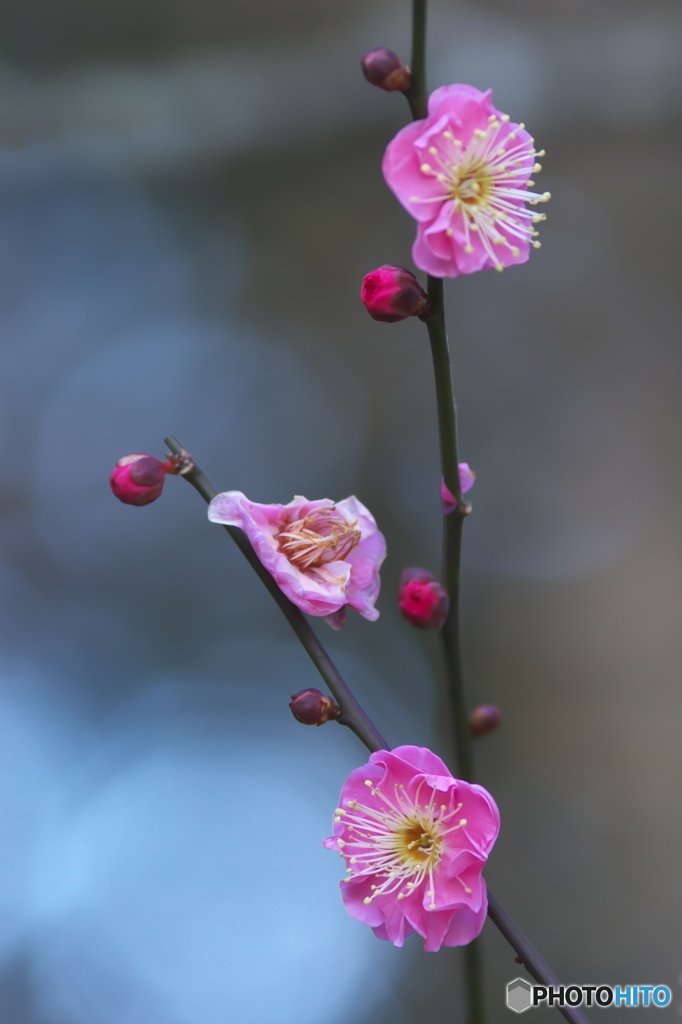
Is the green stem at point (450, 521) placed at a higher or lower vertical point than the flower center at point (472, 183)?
lower

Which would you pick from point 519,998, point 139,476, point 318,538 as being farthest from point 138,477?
point 519,998

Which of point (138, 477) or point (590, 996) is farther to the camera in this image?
point (590, 996)

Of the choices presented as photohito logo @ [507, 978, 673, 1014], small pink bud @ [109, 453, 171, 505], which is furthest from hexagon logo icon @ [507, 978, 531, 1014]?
small pink bud @ [109, 453, 171, 505]

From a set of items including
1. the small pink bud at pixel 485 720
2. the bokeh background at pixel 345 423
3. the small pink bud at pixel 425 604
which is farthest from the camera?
the bokeh background at pixel 345 423

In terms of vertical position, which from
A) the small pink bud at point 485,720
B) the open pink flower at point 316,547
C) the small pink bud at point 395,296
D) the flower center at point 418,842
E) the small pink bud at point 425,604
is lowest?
the small pink bud at point 485,720

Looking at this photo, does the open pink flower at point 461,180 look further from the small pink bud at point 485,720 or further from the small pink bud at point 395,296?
the small pink bud at point 485,720

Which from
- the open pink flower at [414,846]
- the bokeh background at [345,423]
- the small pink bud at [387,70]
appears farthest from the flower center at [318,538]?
the bokeh background at [345,423]

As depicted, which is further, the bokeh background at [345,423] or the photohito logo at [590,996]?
the bokeh background at [345,423]

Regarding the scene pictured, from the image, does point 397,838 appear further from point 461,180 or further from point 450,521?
point 461,180
